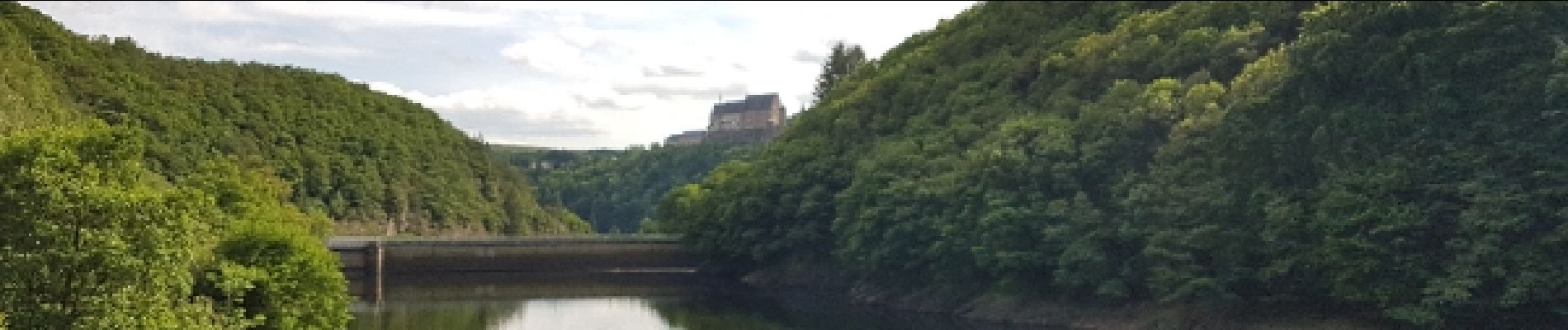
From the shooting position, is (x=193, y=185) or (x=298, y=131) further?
(x=298, y=131)

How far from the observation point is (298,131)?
16200 cm

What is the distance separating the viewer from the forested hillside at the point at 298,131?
13150cm

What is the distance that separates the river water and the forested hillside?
39.3m

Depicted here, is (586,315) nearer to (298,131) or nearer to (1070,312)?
(1070,312)

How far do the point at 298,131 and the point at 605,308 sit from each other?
94.6 metres

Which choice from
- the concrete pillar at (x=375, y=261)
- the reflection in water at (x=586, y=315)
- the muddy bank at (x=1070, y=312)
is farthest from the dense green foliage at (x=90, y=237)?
the concrete pillar at (x=375, y=261)

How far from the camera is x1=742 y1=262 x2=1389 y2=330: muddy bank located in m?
55.4

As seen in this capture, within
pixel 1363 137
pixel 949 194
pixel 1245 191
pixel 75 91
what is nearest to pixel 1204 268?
pixel 1245 191

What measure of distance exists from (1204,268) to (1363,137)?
8.41 meters

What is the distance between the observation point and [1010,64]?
89562 millimetres

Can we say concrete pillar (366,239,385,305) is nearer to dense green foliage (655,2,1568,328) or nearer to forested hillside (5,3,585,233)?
forested hillside (5,3,585,233)

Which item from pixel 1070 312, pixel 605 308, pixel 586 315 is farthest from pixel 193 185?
pixel 1070 312

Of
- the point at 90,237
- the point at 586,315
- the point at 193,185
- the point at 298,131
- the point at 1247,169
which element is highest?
the point at 298,131

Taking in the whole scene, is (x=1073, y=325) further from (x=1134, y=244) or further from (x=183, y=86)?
(x=183, y=86)
